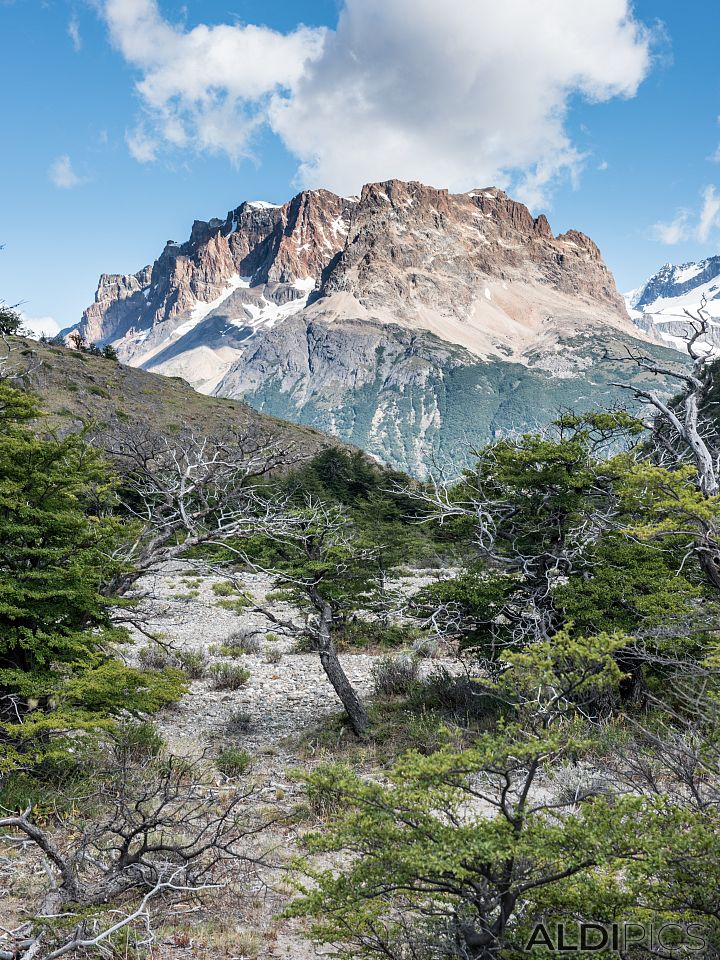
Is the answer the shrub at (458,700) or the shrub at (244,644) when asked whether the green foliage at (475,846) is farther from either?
the shrub at (244,644)

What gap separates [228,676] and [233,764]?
16.9ft

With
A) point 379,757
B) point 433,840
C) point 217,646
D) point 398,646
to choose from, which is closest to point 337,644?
point 398,646

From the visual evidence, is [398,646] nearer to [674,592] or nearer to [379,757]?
[379,757]

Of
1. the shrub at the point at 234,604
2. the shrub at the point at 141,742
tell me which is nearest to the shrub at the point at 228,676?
the shrub at the point at 141,742

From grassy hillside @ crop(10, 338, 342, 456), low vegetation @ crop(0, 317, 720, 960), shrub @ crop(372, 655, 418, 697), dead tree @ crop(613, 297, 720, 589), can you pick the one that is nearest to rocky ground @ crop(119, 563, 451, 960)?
low vegetation @ crop(0, 317, 720, 960)

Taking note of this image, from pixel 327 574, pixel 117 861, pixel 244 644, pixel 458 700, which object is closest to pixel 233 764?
pixel 327 574

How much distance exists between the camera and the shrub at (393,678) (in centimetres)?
1258

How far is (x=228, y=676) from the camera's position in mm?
13961

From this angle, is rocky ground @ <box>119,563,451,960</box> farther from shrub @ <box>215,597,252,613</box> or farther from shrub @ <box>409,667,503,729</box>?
shrub @ <box>409,667,503,729</box>

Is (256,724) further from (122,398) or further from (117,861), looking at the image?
(122,398)

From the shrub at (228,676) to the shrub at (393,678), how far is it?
310cm

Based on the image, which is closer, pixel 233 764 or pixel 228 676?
pixel 233 764

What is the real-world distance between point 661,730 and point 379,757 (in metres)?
4.00

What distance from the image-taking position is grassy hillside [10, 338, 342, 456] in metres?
43.9
